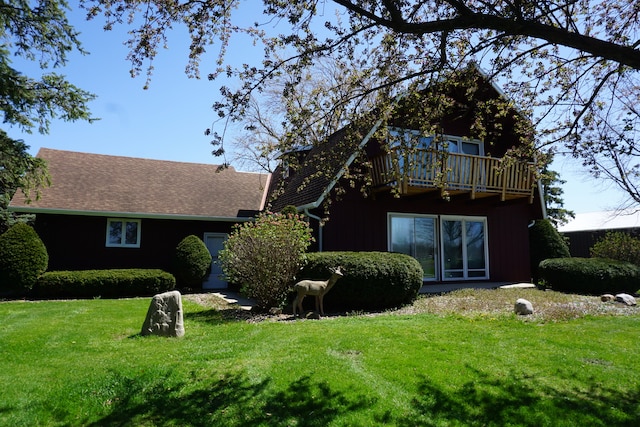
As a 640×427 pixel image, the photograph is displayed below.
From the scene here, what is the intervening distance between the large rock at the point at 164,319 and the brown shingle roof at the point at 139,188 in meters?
9.05

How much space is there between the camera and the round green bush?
1250 centimetres

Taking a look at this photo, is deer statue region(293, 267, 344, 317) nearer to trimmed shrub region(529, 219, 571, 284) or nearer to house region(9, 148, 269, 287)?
house region(9, 148, 269, 287)

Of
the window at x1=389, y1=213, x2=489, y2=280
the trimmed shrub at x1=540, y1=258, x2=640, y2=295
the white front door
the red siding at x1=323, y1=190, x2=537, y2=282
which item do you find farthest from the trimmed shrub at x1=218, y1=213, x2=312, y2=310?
the trimmed shrub at x1=540, y1=258, x2=640, y2=295

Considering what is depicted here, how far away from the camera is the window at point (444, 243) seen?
14809 mm

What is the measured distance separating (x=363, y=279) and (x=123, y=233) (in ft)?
33.1

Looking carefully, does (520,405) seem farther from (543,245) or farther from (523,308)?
(543,245)

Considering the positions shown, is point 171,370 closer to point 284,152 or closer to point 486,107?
point 284,152

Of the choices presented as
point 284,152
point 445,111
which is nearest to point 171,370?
point 284,152

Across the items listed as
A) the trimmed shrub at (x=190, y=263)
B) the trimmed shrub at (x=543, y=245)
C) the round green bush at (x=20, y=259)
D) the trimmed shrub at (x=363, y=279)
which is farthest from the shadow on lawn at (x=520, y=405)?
the trimmed shrub at (x=543, y=245)

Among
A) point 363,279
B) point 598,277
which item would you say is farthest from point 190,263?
point 598,277

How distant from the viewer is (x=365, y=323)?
26.2ft

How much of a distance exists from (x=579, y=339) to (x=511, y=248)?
1038 cm

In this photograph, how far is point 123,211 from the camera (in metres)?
15.1

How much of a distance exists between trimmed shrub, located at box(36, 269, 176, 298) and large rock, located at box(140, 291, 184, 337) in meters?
7.36
